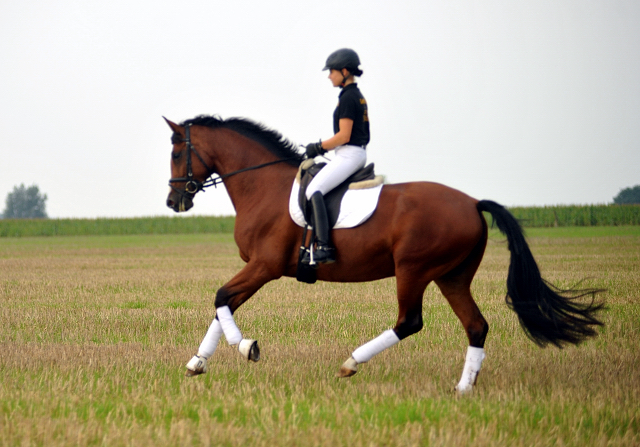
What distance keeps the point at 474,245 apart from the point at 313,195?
1.59m

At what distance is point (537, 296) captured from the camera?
6.54m

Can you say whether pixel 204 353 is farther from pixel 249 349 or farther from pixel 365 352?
pixel 365 352

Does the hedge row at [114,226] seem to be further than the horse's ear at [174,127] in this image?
Yes

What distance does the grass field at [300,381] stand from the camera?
4.67 meters

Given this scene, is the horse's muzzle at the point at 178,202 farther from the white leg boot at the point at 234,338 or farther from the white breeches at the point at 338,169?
the white breeches at the point at 338,169

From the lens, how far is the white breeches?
6535mm

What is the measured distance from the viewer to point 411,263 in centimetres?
630

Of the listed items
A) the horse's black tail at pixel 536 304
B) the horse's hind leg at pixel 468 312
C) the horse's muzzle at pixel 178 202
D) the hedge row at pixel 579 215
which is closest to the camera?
the horse's hind leg at pixel 468 312

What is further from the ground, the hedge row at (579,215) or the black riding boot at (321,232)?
the hedge row at (579,215)

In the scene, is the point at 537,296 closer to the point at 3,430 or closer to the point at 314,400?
the point at 314,400

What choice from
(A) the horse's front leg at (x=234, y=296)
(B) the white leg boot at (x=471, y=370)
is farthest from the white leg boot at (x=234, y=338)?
(B) the white leg boot at (x=471, y=370)

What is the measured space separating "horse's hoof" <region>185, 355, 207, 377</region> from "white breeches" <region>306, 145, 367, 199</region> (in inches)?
73.8

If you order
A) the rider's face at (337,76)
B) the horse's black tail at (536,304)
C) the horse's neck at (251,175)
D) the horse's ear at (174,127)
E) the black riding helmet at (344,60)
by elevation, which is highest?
the black riding helmet at (344,60)

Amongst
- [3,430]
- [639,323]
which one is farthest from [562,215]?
[3,430]
